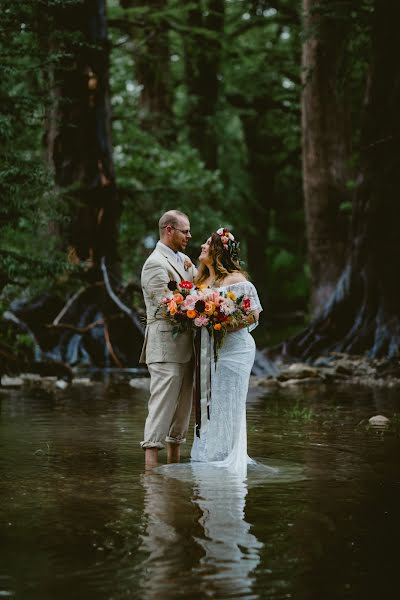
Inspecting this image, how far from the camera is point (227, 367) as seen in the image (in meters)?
9.41

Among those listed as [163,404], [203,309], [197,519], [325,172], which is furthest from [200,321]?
[325,172]

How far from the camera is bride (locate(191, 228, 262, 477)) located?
30.4 ft

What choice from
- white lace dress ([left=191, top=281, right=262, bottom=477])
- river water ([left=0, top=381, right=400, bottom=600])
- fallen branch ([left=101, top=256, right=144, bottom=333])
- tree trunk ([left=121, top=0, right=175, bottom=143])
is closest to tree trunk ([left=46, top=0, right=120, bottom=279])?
fallen branch ([left=101, top=256, right=144, bottom=333])

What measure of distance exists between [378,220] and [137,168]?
8.97 metres

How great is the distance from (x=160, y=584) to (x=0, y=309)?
13.5 metres

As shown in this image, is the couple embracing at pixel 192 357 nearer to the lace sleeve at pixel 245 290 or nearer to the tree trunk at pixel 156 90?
the lace sleeve at pixel 245 290

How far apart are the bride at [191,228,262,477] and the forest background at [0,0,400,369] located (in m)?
5.58

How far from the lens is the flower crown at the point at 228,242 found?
9.33m

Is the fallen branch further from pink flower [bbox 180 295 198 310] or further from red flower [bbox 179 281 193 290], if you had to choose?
pink flower [bbox 180 295 198 310]

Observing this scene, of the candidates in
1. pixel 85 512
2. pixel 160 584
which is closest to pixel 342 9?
pixel 85 512

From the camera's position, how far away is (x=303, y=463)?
9.30 meters

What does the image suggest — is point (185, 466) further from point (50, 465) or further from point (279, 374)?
point (279, 374)

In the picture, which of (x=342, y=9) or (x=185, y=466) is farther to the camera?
(x=342, y=9)

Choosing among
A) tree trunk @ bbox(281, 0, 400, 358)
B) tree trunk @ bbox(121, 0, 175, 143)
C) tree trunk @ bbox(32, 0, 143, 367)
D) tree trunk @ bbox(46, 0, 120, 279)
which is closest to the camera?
tree trunk @ bbox(281, 0, 400, 358)
